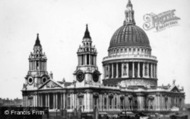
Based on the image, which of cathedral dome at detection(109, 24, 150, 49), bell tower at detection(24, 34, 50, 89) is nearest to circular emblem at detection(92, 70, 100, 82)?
bell tower at detection(24, 34, 50, 89)

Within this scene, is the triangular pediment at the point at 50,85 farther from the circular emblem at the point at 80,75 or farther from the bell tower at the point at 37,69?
the circular emblem at the point at 80,75

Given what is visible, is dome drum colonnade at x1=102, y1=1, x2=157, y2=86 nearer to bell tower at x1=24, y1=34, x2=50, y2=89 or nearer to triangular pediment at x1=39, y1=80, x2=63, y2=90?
bell tower at x1=24, y1=34, x2=50, y2=89

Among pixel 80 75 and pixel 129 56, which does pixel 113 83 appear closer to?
pixel 129 56

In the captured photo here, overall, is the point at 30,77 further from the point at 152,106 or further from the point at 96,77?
the point at 152,106

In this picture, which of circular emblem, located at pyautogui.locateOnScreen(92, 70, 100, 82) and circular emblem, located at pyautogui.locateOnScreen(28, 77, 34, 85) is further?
circular emblem, located at pyautogui.locateOnScreen(28, 77, 34, 85)

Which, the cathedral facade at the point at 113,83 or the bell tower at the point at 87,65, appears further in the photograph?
the cathedral facade at the point at 113,83

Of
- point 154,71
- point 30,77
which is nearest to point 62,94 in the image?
point 30,77

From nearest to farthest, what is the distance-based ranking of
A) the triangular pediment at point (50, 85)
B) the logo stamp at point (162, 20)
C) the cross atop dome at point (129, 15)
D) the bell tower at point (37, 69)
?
1. the logo stamp at point (162, 20)
2. the triangular pediment at point (50, 85)
3. the bell tower at point (37, 69)
4. the cross atop dome at point (129, 15)

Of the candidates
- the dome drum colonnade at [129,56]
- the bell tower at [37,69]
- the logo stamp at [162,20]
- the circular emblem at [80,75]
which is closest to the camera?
the logo stamp at [162,20]

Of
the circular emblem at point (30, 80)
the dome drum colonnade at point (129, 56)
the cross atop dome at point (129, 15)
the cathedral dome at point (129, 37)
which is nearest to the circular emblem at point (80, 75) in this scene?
the circular emblem at point (30, 80)
